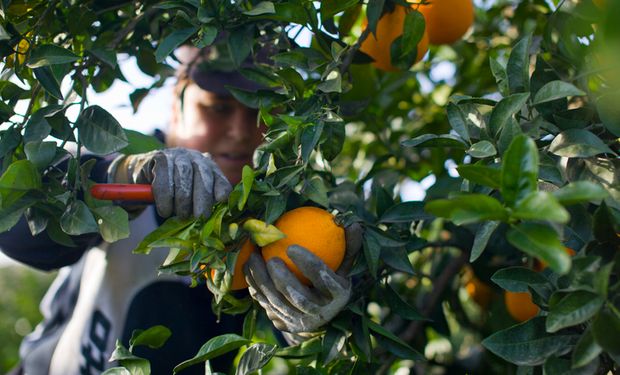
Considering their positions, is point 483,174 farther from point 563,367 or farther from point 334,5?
point 334,5

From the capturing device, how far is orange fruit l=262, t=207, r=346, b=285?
1.07m

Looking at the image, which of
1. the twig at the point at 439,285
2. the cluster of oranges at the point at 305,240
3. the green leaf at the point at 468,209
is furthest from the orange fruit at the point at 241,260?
the twig at the point at 439,285

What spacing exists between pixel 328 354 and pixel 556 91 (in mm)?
518

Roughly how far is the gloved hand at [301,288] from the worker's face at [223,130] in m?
0.85

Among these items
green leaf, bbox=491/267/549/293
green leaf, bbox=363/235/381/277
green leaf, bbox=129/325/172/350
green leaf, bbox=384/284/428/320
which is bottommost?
green leaf, bbox=129/325/172/350

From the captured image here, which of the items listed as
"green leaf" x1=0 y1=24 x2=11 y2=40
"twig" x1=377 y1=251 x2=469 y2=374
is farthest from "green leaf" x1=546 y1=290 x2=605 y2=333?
"twig" x1=377 y1=251 x2=469 y2=374

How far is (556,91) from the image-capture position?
37.5 inches

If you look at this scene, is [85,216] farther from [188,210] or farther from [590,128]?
[590,128]

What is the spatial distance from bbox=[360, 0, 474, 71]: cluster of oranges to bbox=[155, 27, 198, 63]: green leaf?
324 mm

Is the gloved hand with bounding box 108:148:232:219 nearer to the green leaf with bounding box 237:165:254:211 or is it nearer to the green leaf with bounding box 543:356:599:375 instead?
the green leaf with bounding box 237:165:254:211

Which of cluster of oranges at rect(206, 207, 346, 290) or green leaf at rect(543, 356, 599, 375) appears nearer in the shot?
green leaf at rect(543, 356, 599, 375)

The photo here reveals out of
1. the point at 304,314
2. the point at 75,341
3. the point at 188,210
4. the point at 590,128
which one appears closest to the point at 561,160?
the point at 590,128

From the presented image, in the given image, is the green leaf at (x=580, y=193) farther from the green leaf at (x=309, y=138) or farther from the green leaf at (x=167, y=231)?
the green leaf at (x=167, y=231)

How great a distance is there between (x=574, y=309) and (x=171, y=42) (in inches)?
27.3
